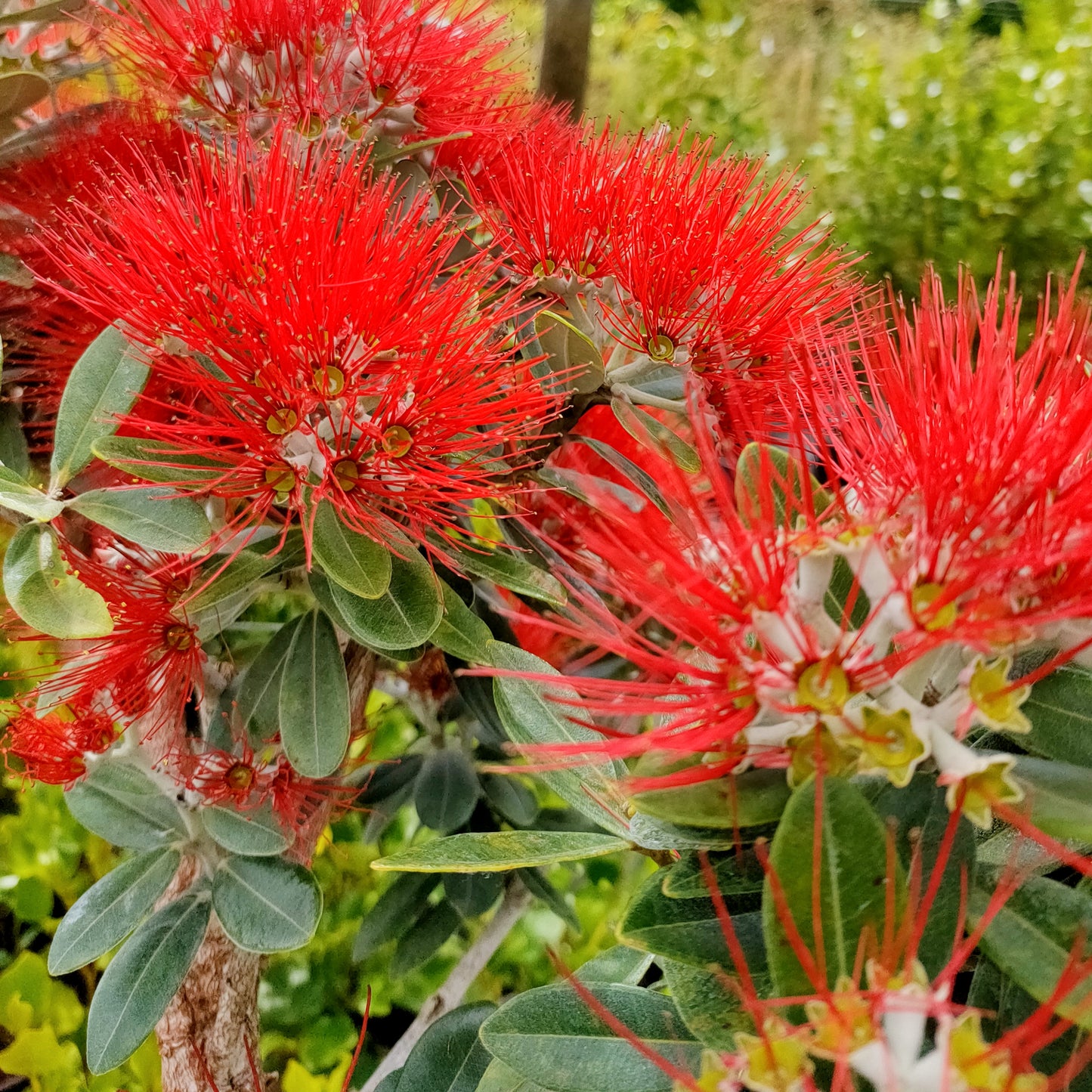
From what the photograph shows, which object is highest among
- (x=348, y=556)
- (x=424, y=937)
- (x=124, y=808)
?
(x=348, y=556)

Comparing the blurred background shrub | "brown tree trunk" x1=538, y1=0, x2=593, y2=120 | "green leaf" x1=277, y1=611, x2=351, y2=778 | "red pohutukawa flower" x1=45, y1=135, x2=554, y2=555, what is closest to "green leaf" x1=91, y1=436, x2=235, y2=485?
"red pohutukawa flower" x1=45, y1=135, x2=554, y2=555

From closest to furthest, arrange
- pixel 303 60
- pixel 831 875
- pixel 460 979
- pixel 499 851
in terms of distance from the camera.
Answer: pixel 831 875, pixel 499 851, pixel 303 60, pixel 460 979

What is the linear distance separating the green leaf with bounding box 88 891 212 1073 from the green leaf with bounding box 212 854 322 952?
0.02 metres

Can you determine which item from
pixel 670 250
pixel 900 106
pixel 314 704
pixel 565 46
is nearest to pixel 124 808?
pixel 314 704

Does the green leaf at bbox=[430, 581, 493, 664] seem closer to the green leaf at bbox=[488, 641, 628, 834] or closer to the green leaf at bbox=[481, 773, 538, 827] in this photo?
the green leaf at bbox=[488, 641, 628, 834]

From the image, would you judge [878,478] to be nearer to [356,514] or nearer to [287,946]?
[356,514]

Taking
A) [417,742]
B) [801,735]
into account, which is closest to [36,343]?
[417,742]

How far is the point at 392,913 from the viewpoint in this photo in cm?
80

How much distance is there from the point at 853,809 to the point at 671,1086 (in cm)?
16

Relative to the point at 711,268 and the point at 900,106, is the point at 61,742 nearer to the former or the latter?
the point at 711,268

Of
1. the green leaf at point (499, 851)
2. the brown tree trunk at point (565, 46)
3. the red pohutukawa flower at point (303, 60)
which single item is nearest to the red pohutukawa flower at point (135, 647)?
the green leaf at point (499, 851)

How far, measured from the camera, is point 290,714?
525mm

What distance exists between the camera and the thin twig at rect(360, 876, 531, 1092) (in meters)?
0.70

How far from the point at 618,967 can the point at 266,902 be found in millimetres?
219
